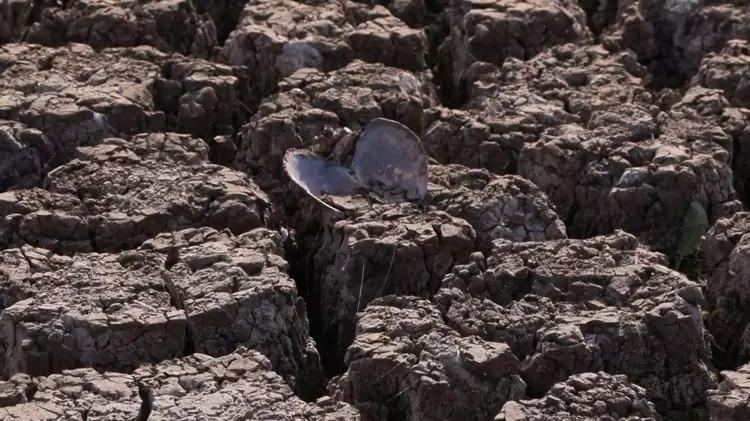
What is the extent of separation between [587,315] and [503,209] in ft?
2.63

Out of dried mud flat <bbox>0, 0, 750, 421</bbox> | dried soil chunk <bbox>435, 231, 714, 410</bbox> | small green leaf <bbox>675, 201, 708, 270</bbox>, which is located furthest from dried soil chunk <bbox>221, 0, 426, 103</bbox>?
dried soil chunk <bbox>435, 231, 714, 410</bbox>

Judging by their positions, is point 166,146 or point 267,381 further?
point 166,146

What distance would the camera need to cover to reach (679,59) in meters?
8.59

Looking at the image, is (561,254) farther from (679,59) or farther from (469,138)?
(679,59)

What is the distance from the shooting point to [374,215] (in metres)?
6.91

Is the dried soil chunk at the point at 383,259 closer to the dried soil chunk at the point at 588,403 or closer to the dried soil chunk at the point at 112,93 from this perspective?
the dried soil chunk at the point at 588,403

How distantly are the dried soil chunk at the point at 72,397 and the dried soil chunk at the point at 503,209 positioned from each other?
158 centimetres

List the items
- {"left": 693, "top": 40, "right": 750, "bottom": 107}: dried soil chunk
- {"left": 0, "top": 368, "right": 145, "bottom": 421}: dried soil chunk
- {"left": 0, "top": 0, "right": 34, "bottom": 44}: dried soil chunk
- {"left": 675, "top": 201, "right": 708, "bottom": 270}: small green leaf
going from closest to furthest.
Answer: {"left": 0, "top": 368, "right": 145, "bottom": 421}: dried soil chunk → {"left": 675, "top": 201, "right": 708, "bottom": 270}: small green leaf → {"left": 693, "top": 40, "right": 750, "bottom": 107}: dried soil chunk → {"left": 0, "top": 0, "right": 34, "bottom": 44}: dried soil chunk

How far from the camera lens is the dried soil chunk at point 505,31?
8.40 meters

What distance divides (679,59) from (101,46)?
266 cm

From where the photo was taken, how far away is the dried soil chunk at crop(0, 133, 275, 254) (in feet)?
22.5

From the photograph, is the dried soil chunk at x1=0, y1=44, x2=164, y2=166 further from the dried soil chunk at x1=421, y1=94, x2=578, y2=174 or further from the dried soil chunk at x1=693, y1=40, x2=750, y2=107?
the dried soil chunk at x1=693, y1=40, x2=750, y2=107

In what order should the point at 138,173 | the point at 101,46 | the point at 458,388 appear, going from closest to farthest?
the point at 458,388, the point at 138,173, the point at 101,46

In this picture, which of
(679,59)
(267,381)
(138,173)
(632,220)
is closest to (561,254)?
(632,220)
